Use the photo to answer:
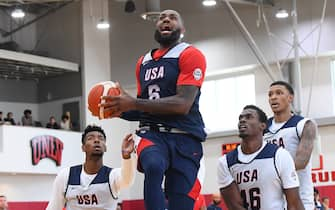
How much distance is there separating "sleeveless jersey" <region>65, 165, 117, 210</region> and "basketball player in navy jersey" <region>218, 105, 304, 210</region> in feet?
3.99

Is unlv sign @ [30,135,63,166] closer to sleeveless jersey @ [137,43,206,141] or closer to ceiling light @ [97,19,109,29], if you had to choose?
ceiling light @ [97,19,109,29]

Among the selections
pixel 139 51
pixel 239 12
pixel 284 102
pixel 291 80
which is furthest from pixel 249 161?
pixel 139 51

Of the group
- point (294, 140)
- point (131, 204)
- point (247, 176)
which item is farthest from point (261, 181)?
point (131, 204)

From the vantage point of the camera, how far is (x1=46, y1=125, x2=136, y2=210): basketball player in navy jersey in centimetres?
668

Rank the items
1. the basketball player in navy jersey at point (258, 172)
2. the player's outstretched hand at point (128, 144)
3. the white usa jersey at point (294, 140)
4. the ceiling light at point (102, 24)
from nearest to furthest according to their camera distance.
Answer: the player's outstretched hand at point (128, 144)
the basketball player in navy jersey at point (258, 172)
the white usa jersey at point (294, 140)
the ceiling light at point (102, 24)

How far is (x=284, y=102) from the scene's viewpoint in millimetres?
6688

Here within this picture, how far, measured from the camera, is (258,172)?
5.90 m

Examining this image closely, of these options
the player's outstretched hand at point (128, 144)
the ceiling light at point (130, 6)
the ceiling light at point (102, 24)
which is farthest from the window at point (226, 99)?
the player's outstretched hand at point (128, 144)

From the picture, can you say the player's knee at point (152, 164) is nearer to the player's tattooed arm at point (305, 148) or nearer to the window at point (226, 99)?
the player's tattooed arm at point (305, 148)

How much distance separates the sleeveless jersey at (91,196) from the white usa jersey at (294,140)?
161cm

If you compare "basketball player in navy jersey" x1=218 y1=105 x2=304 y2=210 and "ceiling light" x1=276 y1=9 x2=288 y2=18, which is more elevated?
"ceiling light" x1=276 y1=9 x2=288 y2=18

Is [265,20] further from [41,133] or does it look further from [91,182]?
[91,182]

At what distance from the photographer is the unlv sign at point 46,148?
24508mm

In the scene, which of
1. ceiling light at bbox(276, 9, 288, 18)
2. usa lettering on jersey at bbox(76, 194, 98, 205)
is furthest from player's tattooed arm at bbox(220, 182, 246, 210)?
ceiling light at bbox(276, 9, 288, 18)
